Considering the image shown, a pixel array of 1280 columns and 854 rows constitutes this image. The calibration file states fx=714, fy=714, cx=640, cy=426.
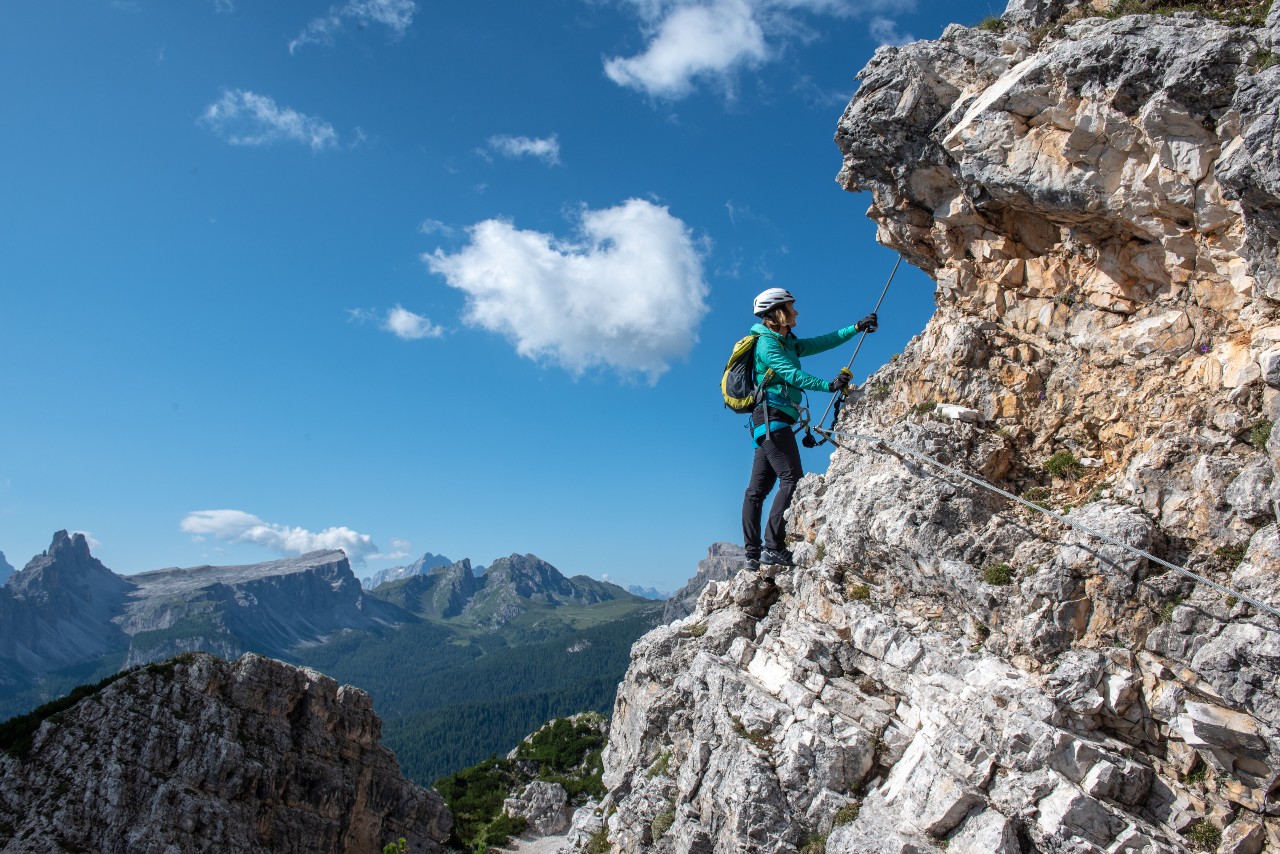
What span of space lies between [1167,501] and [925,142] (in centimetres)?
837

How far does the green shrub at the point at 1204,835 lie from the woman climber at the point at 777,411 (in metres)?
7.72

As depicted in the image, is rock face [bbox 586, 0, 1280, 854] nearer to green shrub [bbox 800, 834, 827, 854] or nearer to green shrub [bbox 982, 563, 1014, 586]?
green shrub [bbox 982, 563, 1014, 586]

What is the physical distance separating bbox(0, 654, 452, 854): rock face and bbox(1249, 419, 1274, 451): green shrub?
3646 centimetres

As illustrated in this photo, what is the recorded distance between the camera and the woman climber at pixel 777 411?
13.9 m

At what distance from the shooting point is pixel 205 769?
30891mm

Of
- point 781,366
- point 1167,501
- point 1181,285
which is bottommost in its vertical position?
point 1167,501

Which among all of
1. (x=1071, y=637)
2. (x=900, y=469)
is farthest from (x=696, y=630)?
(x=1071, y=637)

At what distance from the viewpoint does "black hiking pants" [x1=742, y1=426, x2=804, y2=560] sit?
14.3 meters

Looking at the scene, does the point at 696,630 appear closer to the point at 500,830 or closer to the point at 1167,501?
the point at 1167,501

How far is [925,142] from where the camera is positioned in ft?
47.6

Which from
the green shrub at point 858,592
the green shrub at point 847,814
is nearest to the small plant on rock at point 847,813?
the green shrub at point 847,814

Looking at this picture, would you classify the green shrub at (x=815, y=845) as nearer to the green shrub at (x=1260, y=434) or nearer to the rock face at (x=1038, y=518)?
the rock face at (x=1038, y=518)

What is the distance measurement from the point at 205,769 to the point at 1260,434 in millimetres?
37485

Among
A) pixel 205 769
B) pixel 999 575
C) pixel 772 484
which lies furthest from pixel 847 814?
pixel 205 769
